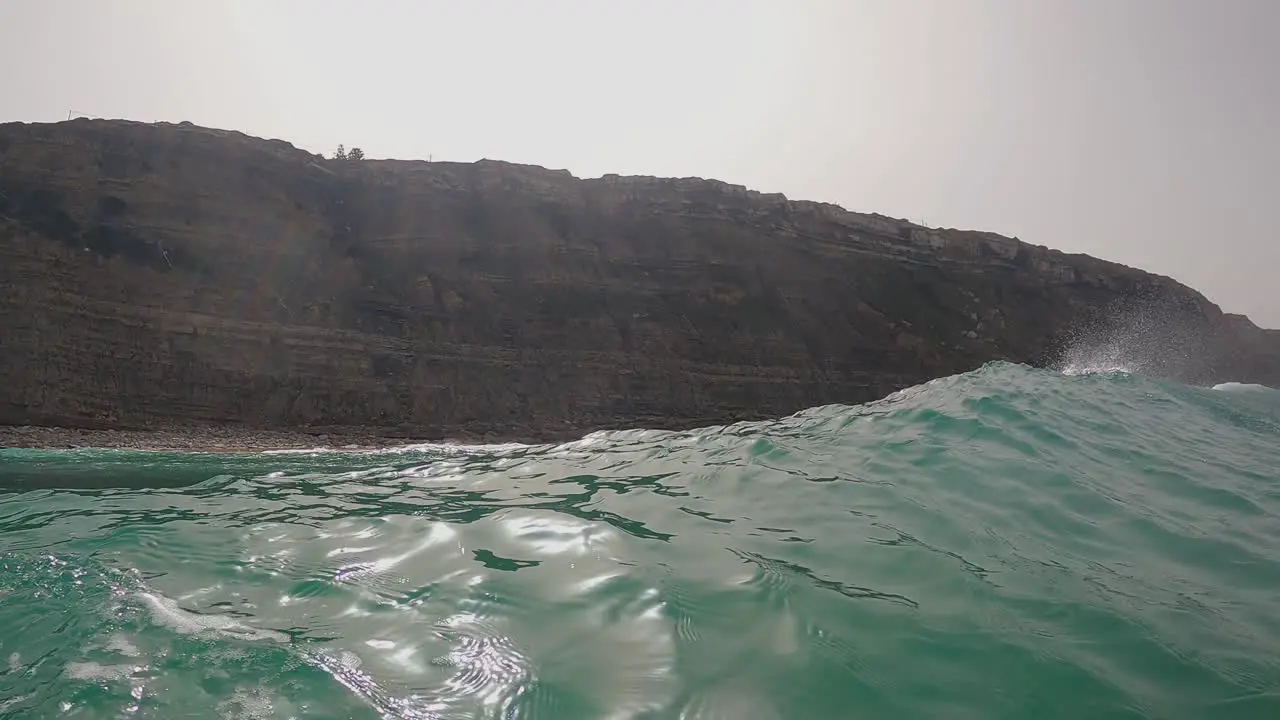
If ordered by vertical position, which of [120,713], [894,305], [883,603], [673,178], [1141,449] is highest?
[673,178]

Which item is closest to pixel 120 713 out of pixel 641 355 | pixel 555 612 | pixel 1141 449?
pixel 555 612

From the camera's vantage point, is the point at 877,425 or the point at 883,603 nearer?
the point at 883,603

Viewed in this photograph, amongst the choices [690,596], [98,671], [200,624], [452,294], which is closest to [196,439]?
[452,294]

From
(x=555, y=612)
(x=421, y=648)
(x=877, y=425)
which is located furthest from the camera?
(x=877, y=425)

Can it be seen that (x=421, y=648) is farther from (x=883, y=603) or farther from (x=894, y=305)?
(x=894, y=305)

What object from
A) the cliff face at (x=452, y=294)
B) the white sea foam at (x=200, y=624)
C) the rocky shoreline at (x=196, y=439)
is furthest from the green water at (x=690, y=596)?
the cliff face at (x=452, y=294)

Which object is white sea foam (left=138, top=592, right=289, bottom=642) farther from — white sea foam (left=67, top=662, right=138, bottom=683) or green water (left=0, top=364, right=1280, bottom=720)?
white sea foam (left=67, top=662, right=138, bottom=683)

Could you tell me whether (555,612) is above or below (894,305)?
below

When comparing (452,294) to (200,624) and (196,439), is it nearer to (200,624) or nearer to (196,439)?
(196,439)
